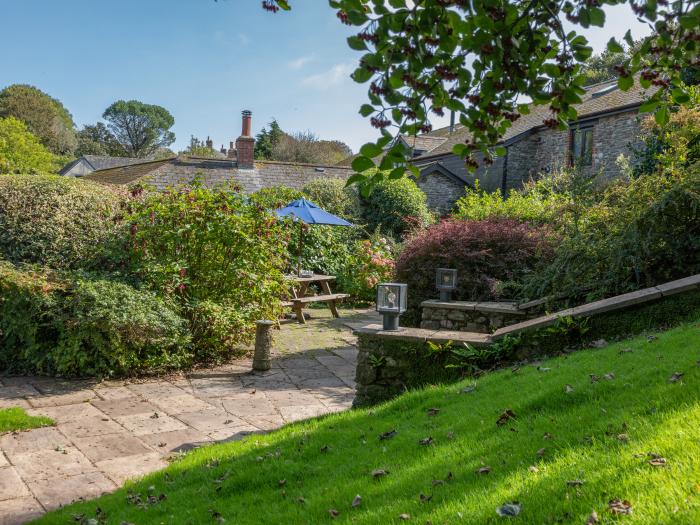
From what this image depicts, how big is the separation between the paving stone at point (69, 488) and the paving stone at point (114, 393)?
2041 mm

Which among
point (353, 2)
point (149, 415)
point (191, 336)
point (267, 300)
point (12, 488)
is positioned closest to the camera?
point (353, 2)

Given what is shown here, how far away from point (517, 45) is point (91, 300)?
612cm

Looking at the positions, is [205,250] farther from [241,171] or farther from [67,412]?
[241,171]

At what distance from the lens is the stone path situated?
14.2 ft

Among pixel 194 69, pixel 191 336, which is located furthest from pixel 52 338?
pixel 194 69

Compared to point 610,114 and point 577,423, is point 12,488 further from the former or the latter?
point 610,114

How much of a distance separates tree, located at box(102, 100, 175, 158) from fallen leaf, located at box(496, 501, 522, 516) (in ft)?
251

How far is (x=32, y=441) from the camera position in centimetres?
509

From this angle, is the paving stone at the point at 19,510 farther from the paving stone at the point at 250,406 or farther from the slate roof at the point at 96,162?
the slate roof at the point at 96,162

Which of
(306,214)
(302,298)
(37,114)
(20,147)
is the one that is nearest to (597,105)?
(306,214)

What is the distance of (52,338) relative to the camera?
735cm

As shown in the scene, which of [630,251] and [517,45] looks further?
[630,251]

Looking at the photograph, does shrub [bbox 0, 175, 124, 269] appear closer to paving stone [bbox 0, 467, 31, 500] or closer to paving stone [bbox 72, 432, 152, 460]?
paving stone [bbox 72, 432, 152, 460]

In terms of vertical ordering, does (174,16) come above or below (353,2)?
above
